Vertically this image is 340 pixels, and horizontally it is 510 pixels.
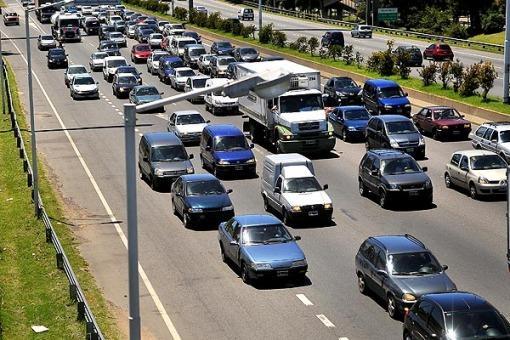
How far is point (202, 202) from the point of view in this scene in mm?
31250

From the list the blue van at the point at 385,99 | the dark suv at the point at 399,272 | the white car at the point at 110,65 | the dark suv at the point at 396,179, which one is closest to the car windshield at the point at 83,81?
the white car at the point at 110,65

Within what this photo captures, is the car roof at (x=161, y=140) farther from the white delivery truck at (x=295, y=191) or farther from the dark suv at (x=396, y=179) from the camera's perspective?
the dark suv at (x=396, y=179)

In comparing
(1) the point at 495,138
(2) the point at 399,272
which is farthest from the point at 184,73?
(2) the point at 399,272

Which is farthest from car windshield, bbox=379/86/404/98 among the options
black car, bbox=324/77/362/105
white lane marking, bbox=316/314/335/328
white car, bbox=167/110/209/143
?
white lane marking, bbox=316/314/335/328

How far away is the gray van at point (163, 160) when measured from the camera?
1442 inches

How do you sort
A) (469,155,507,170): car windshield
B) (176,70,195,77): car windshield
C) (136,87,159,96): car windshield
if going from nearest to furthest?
(469,155,507,170): car windshield < (136,87,159,96): car windshield < (176,70,195,77): car windshield

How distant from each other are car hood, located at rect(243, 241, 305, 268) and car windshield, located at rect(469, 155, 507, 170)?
11.3 metres

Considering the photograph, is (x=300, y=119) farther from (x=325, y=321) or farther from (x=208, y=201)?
(x=325, y=321)

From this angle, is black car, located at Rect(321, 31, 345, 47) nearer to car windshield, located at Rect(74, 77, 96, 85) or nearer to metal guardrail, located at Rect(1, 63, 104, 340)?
car windshield, located at Rect(74, 77, 96, 85)

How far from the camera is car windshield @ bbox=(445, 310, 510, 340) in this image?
18734mm

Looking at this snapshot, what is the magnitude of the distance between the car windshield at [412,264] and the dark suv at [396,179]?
962 cm

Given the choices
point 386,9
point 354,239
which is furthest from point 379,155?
point 386,9

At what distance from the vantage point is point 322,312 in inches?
926

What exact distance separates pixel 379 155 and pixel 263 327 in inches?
518
